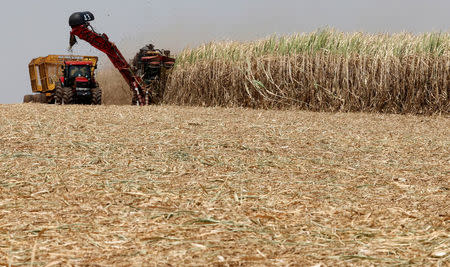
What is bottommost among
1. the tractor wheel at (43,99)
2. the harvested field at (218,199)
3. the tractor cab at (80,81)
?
the tractor wheel at (43,99)

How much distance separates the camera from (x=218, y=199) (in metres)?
3.81

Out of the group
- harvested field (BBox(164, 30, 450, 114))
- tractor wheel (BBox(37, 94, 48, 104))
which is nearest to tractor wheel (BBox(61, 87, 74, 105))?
harvested field (BBox(164, 30, 450, 114))

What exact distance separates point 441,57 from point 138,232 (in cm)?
1194

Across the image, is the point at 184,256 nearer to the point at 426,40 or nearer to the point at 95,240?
the point at 95,240

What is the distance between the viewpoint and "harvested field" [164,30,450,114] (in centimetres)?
1265

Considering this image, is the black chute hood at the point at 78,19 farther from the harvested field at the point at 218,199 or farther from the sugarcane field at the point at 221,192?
the harvested field at the point at 218,199

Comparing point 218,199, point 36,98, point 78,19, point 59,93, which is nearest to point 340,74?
point 78,19

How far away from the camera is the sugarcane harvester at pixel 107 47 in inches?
578

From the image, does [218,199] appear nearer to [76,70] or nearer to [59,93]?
[59,93]

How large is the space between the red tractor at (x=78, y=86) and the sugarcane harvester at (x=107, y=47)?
3.75 ft

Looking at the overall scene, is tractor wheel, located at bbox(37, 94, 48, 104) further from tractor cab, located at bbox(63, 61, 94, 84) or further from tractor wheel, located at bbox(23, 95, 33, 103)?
tractor cab, located at bbox(63, 61, 94, 84)

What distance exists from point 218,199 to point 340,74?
1005cm

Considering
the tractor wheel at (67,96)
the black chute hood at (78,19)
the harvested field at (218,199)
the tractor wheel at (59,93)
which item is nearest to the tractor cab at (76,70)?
the tractor wheel at (59,93)

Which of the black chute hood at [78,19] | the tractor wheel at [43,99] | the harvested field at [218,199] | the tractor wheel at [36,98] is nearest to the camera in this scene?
the harvested field at [218,199]
